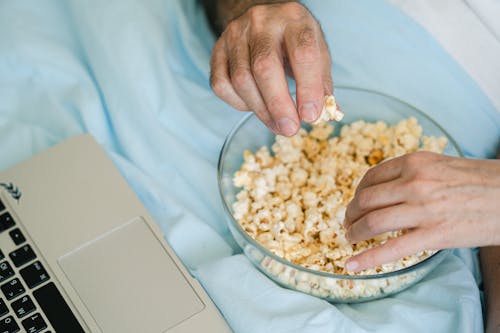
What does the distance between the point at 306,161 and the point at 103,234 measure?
0.33 metres

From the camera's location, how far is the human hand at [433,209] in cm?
66

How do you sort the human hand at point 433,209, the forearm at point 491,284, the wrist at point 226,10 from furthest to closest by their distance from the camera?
the wrist at point 226,10 < the forearm at point 491,284 < the human hand at point 433,209

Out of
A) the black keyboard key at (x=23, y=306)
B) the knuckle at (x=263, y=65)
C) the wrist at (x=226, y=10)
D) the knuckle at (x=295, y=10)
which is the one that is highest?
the wrist at (x=226, y=10)

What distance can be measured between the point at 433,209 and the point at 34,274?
0.50 metres

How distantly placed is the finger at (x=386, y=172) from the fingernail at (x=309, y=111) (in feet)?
0.33

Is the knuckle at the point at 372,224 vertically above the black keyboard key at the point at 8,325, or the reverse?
the black keyboard key at the point at 8,325

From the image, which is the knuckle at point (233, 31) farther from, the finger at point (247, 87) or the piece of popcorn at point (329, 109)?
the piece of popcorn at point (329, 109)

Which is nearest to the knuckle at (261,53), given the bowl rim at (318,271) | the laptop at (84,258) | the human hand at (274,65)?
the human hand at (274,65)

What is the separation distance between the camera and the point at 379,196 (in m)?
0.69

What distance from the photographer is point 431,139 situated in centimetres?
89

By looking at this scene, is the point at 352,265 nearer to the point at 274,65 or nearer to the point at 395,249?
the point at 395,249

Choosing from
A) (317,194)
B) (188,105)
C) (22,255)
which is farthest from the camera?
(188,105)

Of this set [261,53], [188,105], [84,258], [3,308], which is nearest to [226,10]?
[188,105]

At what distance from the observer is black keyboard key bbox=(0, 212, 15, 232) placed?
80cm
